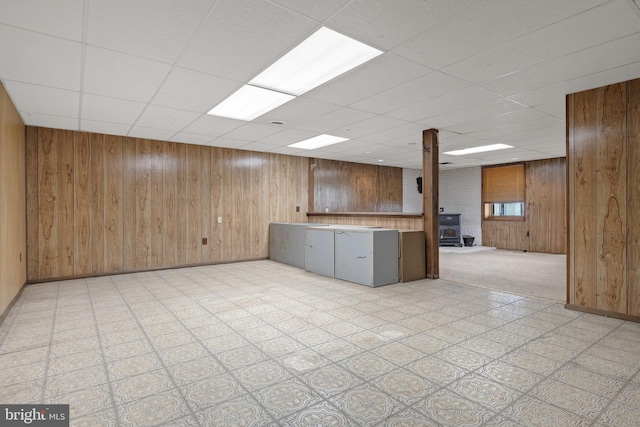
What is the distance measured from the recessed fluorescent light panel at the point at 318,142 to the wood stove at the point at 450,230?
5.47 m

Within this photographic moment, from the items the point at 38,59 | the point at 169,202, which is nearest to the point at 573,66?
the point at 38,59

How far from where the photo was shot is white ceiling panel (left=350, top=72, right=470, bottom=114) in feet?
11.0

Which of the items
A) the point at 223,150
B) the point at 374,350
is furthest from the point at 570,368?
the point at 223,150

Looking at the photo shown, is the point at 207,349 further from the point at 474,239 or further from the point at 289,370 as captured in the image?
the point at 474,239

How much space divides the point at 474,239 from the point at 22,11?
1066 centimetres

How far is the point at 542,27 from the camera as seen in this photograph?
7.79 feet

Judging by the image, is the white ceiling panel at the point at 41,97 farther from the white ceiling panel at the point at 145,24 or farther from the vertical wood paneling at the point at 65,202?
the white ceiling panel at the point at 145,24

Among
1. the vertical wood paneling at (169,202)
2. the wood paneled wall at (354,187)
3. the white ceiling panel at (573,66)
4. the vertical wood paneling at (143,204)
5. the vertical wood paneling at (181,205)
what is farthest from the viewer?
the wood paneled wall at (354,187)

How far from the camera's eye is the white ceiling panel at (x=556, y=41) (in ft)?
7.34

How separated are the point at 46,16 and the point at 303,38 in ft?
5.75

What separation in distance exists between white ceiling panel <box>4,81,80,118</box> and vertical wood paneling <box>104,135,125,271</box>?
123cm

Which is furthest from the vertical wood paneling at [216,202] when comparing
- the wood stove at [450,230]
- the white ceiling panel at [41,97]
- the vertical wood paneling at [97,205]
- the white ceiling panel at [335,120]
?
the wood stove at [450,230]

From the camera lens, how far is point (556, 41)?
2566 mm

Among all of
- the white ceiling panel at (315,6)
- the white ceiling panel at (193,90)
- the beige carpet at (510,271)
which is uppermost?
the white ceiling panel at (193,90)
